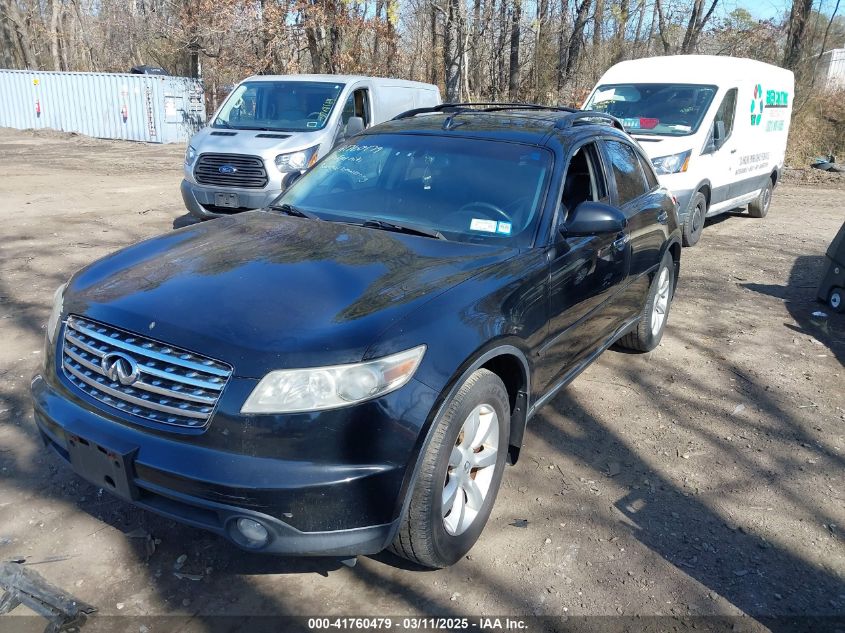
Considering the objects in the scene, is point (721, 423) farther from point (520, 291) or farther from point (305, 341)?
point (305, 341)

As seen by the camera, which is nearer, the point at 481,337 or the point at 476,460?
the point at 481,337

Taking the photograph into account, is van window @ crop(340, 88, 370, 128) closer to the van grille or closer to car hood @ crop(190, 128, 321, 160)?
car hood @ crop(190, 128, 321, 160)

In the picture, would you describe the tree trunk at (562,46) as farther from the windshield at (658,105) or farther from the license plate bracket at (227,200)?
the license plate bracket at (227,200)

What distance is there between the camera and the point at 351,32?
76.2 ft

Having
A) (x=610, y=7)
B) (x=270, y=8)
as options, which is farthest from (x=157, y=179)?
(x=610, y=7)

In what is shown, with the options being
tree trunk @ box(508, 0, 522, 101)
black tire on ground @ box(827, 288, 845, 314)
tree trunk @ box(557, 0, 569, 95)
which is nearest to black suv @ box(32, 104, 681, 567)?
black tire on ground @ box(827, 288, 845, 314)

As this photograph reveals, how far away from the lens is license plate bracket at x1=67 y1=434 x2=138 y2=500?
248 cm

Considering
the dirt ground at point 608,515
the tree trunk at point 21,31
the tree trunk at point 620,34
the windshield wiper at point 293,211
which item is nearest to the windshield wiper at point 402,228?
the windshield wiper at point 293,211

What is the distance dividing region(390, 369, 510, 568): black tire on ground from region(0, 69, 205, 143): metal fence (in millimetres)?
24684

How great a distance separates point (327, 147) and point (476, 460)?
270 inches

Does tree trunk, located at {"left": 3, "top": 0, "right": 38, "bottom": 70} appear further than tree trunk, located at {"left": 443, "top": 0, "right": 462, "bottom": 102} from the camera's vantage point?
Yes

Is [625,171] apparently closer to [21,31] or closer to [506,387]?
[506,387]

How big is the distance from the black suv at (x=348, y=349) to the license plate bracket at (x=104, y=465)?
1 centimetres

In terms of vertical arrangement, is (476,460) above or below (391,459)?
below
